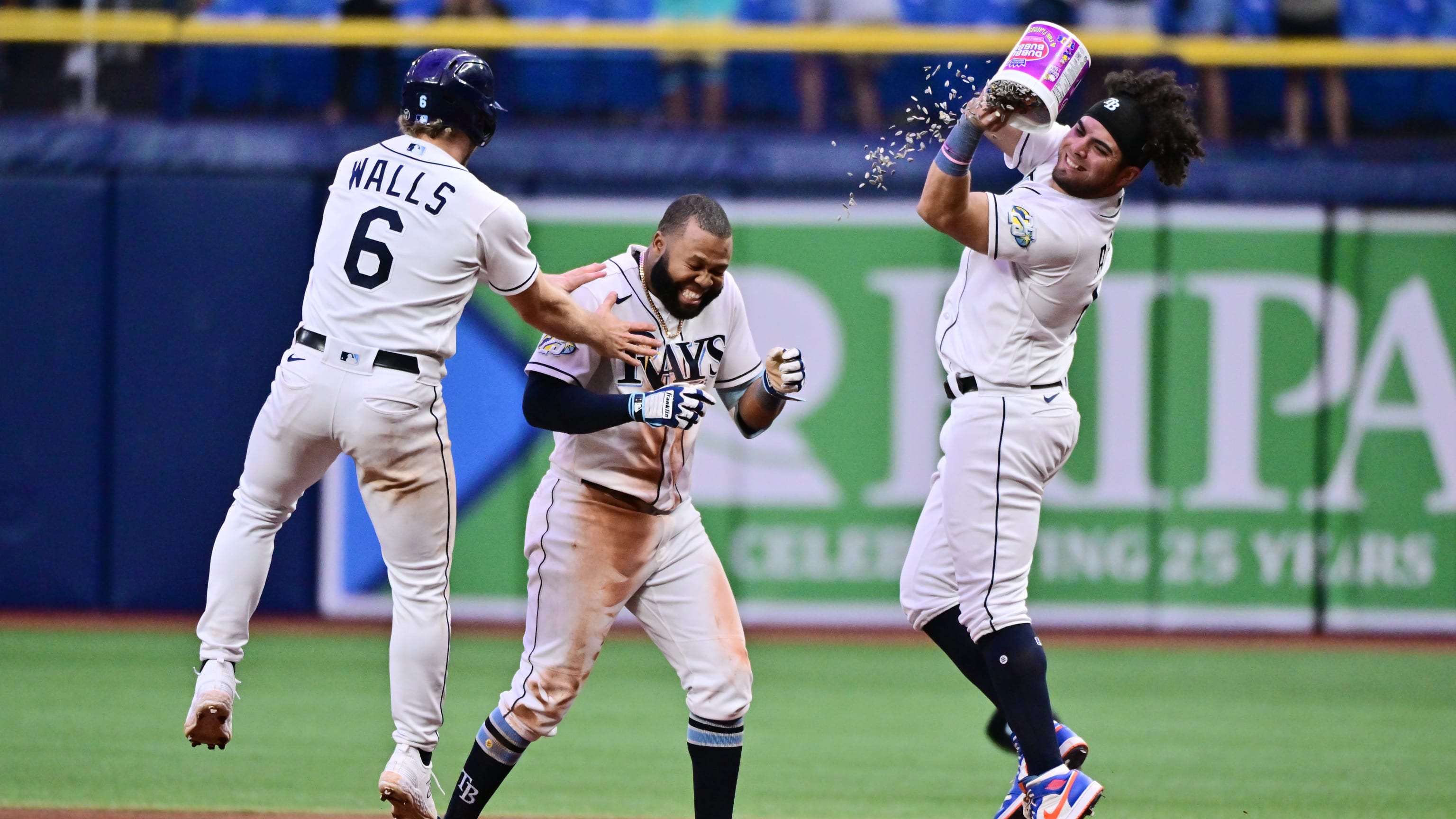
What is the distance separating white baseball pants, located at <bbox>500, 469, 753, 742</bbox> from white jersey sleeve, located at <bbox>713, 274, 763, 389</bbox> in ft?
1.54

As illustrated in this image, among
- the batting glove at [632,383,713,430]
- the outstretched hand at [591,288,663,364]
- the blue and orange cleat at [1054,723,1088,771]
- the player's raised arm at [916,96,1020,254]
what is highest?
the player's raised arm at [916,96,1020,254]

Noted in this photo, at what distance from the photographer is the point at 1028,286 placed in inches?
193

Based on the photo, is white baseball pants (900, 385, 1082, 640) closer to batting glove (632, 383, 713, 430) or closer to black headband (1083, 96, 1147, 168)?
black headband (1083, 96, 1147, 168)

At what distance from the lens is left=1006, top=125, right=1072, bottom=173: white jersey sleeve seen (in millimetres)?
5148

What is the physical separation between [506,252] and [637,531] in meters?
0.85

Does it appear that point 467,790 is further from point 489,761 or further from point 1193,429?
point 1193,429

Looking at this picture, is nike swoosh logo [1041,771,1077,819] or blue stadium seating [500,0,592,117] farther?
blue stadium seating [500,0,592,117]

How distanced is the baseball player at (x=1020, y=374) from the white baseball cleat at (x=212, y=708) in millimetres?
2027

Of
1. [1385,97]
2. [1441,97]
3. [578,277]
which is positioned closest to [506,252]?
[578,277]

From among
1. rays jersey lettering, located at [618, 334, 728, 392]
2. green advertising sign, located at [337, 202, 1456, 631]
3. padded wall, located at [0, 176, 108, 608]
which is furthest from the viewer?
green advertising sign, located at [337, 202, 1456, 631]

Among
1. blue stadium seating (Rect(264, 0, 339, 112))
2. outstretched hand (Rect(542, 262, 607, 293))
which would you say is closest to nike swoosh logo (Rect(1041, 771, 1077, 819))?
outstretched hand (Rect(542, 262, 607, 293))

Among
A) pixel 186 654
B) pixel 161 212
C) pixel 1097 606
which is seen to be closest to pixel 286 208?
→ pixel 161 212

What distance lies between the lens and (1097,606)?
32.0ft

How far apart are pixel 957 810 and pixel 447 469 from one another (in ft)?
6.90
